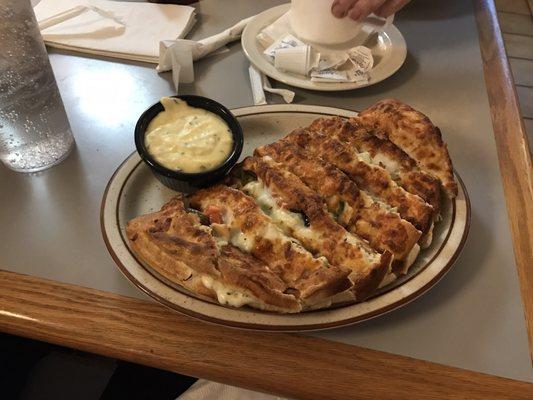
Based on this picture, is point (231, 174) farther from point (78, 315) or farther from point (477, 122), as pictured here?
point (477, 122)

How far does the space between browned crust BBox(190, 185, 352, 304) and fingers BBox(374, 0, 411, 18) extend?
0.79m

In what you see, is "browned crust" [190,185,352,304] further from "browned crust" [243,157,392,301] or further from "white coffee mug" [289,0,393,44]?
"white coffee mug" [289,0,393,44]

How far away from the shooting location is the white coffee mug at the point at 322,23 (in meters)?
1.37

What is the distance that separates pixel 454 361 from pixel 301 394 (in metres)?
0.25

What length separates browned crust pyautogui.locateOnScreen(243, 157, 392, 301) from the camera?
2.69 ft

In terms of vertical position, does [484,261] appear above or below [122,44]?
below

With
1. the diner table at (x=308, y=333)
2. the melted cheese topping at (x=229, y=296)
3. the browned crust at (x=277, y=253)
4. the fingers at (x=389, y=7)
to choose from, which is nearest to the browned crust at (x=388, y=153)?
the diner table at (x=308, y=333)

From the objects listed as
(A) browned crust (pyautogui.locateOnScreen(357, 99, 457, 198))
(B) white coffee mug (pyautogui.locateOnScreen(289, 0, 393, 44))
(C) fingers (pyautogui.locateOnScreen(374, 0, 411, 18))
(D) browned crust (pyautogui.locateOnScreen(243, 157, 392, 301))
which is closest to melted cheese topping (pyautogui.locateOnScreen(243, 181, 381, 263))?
(D) browned crust (pyautogui.locateOnScreen(243, 157, 392, 301))

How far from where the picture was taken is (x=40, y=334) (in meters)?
0.85

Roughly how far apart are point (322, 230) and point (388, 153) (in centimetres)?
25

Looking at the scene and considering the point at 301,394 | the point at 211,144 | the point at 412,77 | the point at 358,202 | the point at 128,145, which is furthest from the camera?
the point at 412,77

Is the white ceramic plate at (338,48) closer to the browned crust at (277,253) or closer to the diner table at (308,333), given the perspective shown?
the diner table at (308,333)

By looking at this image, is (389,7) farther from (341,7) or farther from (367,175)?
(367,175)

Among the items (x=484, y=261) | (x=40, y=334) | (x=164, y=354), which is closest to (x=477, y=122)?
(x=484, y=261)
